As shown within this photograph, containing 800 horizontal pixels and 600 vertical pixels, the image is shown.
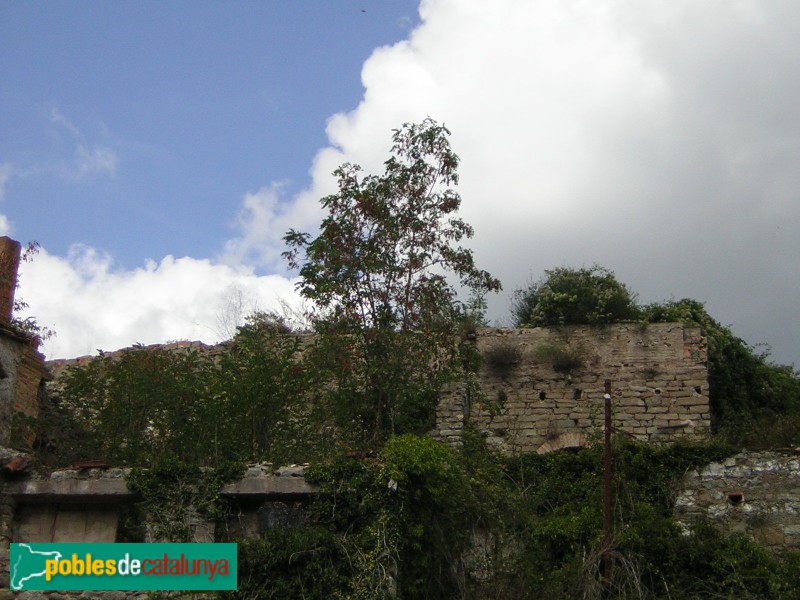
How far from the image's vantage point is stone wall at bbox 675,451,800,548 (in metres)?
11.8

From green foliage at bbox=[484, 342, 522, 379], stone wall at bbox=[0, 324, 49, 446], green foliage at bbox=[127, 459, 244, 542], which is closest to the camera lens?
green foliage at bbox=[127, 459, 244, 542]

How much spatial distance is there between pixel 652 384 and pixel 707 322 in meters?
2.25

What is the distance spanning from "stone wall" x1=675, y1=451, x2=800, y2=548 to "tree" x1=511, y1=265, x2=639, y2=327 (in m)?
4.98

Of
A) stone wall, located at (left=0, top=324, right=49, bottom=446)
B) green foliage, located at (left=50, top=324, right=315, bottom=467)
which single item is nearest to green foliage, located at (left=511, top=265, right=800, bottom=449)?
green foliage, located at (left=50, top=324, right=315, bottom=467)

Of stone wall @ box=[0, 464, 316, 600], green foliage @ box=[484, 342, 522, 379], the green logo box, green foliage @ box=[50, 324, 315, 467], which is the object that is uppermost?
green foliage @ box=[484, 342, 522, 379]

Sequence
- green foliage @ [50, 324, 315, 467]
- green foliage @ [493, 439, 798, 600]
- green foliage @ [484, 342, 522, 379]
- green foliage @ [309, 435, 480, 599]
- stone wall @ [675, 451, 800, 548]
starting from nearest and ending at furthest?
green foliage @ [309, 435, 480, 599] → green foliage @ [493, 439, 798, 600] → stone wall @ [675, 451, 800, 548] → green foliage @ [50, 324, 315, 467] → green foliage @ [484, 342, 522, 379]

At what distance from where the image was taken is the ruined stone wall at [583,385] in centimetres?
1606

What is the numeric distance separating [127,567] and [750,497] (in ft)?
25.4

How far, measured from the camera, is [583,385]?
54.4 feet

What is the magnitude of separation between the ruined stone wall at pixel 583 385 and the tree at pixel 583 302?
11.2 inches

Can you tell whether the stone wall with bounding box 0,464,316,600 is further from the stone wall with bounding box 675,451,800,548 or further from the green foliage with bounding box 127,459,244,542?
the stone wall with bounding box 675,451,800,548

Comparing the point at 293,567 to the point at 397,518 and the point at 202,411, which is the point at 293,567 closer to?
the point at 397,518

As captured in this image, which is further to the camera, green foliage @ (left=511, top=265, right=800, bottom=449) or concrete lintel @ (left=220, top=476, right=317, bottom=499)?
green foliage @ (left=511, top=265, right=800, bottom=449)

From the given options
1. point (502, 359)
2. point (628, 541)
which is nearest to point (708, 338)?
point (502, 359)
